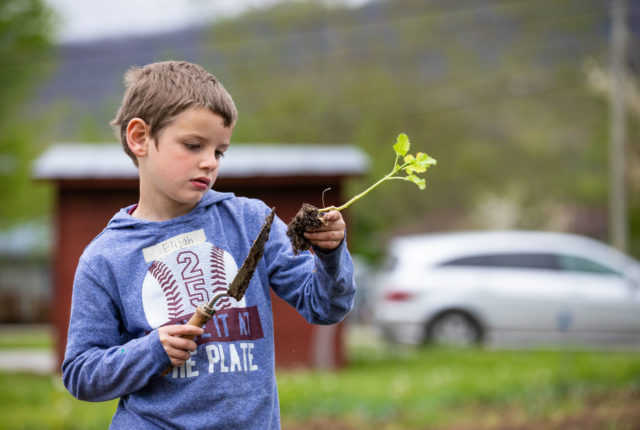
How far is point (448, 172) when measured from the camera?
2905 cm

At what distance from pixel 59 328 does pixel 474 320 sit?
5.78 m

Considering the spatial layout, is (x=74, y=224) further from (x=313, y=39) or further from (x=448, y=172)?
(x=313, y=39)

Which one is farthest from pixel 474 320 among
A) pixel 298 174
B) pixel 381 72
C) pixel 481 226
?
pixel 381 72

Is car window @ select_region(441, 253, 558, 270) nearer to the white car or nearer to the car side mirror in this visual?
the white car

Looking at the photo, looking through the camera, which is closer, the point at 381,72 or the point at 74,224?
the point at 74,224

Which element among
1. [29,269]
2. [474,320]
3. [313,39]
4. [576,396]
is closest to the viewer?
[576,396]

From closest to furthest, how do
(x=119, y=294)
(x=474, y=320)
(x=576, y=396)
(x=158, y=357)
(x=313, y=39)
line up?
(x=158, y=357) → (x=119, y=294) → (x=576, y=396) → (x=474, y=320) → (x=313, y=39)

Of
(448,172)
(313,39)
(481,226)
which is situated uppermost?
→ (313,39)

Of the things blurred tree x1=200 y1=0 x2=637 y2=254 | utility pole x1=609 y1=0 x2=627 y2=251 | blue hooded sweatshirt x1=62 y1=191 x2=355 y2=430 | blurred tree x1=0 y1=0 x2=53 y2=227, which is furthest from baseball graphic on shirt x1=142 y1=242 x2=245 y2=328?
blurred tree x1=200 y1=0 x2=637 y2=254

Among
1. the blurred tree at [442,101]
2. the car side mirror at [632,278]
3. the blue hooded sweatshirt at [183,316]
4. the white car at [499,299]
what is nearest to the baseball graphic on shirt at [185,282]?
the blue hooded sweatshirt at [183,316]

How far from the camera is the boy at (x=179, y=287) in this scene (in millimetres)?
1611

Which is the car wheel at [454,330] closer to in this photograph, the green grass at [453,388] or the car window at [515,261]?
the car window at [515,261]

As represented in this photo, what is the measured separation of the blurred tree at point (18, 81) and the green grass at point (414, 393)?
9.64 m

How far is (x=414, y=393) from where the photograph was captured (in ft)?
19.5
